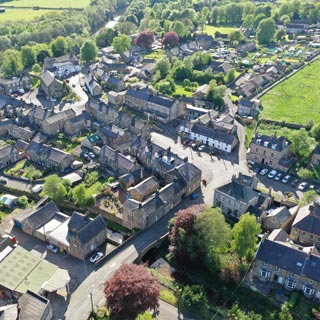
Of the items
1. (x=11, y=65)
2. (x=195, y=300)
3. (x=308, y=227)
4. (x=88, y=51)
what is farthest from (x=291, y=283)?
(x=88, y=51)

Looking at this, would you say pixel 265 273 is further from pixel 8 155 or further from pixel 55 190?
pixel 8 155

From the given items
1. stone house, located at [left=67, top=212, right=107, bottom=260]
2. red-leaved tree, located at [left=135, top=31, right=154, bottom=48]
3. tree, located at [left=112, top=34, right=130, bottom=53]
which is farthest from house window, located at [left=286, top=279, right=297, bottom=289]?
red-leaved tree, located at [left=135, top=31, right=154, bottom=48]

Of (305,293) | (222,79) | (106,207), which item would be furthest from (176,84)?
(305,293)

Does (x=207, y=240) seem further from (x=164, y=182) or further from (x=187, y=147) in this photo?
(x=187, y=147)

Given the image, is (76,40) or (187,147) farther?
(76,40)

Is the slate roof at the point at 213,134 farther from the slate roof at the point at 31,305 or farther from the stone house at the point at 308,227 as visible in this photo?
the slate roof at the point at 31,305
